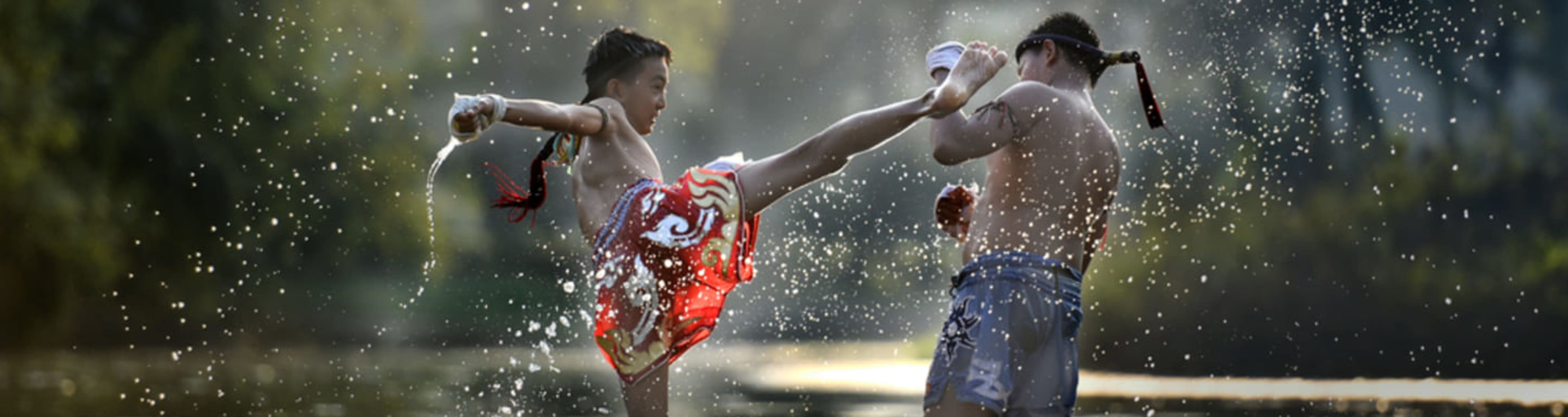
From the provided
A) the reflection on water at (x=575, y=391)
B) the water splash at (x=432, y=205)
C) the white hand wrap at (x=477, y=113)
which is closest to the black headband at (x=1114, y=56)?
the white hand wrap at (x=477, y=113)

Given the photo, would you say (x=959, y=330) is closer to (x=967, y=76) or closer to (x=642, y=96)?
(x=967, y=76)

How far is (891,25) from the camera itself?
86.0 feet

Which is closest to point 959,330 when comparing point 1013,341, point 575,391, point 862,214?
point 1013,341

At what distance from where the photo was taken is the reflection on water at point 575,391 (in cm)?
842

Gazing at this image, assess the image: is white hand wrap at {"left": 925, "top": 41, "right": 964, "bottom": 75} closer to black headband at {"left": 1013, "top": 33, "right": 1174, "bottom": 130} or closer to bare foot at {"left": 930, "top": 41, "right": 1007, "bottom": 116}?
bare foot at {"left": 930, "top": 41, "right": 1007, "bottom": 116}

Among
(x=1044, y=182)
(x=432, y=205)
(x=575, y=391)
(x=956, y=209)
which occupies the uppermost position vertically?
(x=575, y=391)

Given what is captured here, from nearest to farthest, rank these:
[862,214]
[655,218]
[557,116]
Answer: [557,116] < [655,218] < [862,214]

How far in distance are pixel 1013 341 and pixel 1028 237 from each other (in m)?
0.27

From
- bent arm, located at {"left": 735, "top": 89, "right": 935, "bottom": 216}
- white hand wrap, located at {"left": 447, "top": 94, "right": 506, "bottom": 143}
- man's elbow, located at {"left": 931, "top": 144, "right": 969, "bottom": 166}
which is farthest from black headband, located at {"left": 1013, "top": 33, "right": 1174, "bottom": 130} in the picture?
white hand wrap, located at {"left": 447, "top": 94, "right": 506, "bottom": 143}

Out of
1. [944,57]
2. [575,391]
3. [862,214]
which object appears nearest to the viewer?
[944,57]

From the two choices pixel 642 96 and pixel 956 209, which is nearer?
pixel 956 209

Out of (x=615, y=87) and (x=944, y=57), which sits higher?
(x=615, y=87)

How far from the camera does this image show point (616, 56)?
4.84 metres

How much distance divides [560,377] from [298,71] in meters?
7.42
